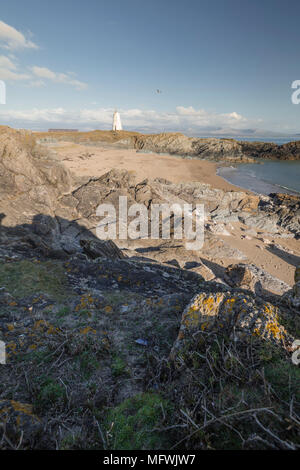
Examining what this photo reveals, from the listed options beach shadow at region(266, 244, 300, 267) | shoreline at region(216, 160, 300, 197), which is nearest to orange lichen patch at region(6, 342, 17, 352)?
beach shadow at region(266, 244, 300, 267)

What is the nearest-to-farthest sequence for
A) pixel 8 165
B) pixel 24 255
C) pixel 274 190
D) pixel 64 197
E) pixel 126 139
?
pixel 24 255, pixel 8 165, pixel 64 197, pixel 274 190, pixel 126 139

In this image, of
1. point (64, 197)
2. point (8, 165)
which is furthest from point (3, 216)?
point (64, 197)

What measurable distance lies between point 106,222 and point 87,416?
12.2 metres

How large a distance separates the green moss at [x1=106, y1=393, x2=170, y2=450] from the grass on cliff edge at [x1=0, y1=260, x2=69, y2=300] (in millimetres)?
2763

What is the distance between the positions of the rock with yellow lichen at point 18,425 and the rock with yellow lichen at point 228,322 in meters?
1.56

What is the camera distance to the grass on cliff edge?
15.1ft

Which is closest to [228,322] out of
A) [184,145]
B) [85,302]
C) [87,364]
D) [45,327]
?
[87,364]

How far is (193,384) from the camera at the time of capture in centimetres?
233

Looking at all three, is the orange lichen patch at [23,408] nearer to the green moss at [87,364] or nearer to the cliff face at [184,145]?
the green moss at [87,364]

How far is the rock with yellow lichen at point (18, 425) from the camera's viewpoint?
1.80 meters

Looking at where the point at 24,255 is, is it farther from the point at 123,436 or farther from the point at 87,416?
the point at 123,436

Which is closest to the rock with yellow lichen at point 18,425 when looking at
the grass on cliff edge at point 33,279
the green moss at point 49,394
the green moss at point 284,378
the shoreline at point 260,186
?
the green moss at point 49,394

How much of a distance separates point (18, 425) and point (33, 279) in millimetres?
3449

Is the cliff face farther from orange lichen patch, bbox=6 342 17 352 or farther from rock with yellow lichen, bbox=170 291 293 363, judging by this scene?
orange lichen patch, bbox=6 342 17 352
